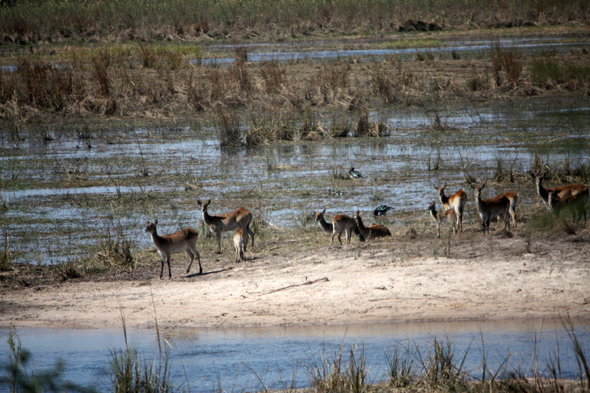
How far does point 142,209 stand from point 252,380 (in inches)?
315

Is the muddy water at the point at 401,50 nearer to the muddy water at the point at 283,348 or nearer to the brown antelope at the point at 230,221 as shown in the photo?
the brown antelope at the point at 230,221

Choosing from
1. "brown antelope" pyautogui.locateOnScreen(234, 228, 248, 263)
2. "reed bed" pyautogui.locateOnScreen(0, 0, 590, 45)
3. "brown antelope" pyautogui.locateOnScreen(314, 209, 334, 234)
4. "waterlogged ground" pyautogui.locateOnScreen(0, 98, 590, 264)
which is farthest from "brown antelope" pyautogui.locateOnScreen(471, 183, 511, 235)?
"reed bed" pyautogui.locateOnScreen(0, 0, 590, 45)

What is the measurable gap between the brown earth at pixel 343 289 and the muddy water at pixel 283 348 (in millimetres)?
298

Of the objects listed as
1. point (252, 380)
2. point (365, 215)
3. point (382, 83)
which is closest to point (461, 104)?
point (382, 83)

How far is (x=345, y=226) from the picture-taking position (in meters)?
11.0

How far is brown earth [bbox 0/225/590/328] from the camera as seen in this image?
8.59 metres

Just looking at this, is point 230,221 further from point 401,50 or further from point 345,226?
point 401,50

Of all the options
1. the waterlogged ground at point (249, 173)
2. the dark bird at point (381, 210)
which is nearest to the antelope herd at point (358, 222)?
the waterlogged ground at point (249, 173)

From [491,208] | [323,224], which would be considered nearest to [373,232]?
[323,224]

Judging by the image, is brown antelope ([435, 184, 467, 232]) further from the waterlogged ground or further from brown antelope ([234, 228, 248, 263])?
brown antelope ([234, 228, 248, 263])

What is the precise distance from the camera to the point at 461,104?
2653 cm

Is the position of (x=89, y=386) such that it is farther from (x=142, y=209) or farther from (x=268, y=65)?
(x=268, y=65)

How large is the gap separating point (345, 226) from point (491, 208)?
2.45 m

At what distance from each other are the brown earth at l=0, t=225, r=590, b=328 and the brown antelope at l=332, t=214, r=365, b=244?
35 cm
